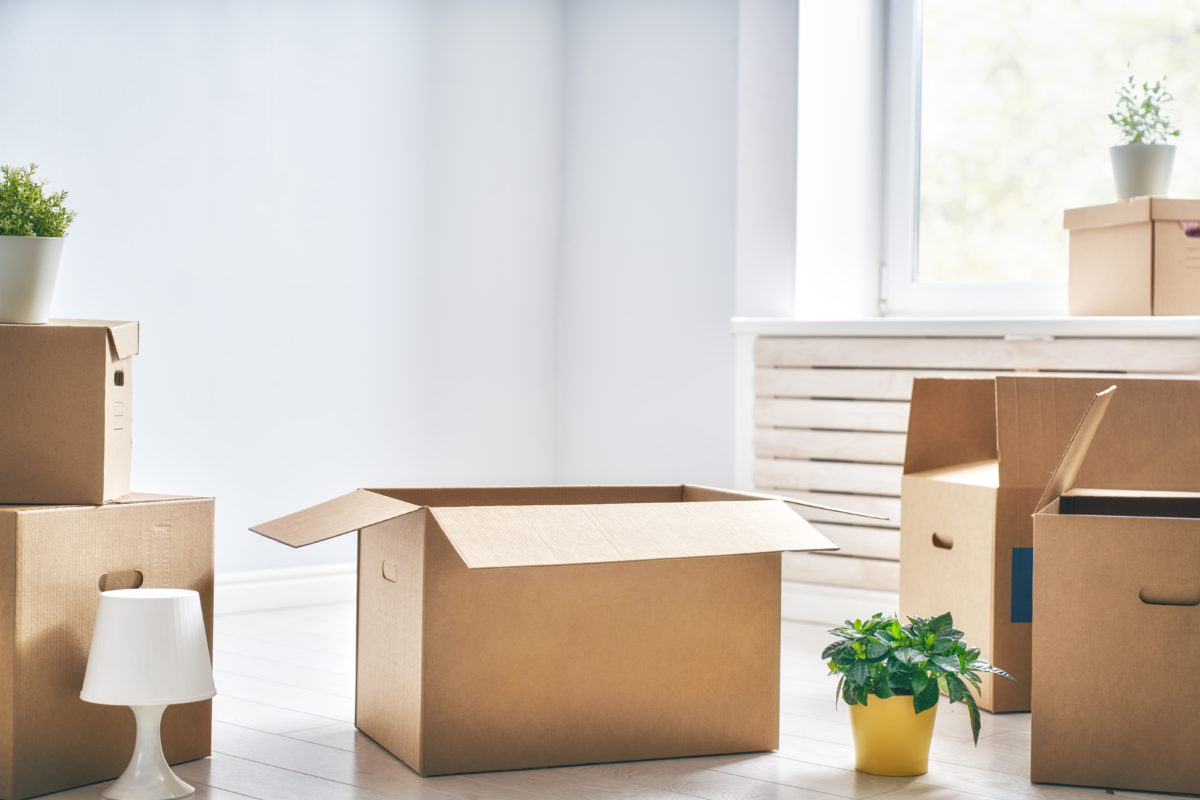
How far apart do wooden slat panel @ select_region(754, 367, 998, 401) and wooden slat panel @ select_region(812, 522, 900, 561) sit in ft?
0.89

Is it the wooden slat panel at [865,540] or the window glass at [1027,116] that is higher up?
the window glass at [1027,116]

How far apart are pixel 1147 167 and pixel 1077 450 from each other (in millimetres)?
1104

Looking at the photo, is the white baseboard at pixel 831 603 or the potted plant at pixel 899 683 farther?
the white baseboard at pixel 831 603

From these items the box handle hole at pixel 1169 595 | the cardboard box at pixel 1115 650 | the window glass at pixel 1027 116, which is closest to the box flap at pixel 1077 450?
the cardboard box at pixel 1115 650

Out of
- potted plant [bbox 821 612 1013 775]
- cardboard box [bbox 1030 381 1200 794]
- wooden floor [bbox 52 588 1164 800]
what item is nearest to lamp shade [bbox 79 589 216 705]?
wooden floor [bbox 52 588 1164 800]

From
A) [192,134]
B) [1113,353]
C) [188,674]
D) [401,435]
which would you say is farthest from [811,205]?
[188,674]

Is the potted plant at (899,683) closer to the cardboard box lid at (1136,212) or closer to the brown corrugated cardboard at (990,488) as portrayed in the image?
the brown corrugated cardboard at (990,488)

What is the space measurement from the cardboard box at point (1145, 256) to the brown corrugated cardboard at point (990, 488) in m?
0.50

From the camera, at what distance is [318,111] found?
2814mm

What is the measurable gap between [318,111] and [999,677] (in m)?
1.84

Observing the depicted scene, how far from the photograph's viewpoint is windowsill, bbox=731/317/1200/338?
231cm

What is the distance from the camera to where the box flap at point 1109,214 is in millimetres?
2354

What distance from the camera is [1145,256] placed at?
2.38 metres

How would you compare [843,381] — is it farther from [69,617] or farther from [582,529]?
[69,617]
